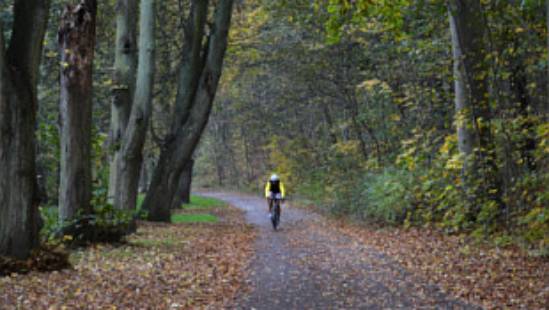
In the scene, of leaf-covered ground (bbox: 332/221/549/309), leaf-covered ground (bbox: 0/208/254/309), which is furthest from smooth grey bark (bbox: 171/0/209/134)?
leaf-covered ground (bbox: 332/221/549/309)

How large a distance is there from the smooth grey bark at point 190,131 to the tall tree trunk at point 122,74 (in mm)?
3593

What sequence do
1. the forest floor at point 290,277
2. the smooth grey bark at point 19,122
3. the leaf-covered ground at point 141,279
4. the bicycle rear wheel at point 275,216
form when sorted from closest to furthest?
the leaf-covered ground at point 141,279
the forest floor at point 290,277
the smooth grey bark at point 19,122
the bicycle rear wheel at point 275,216

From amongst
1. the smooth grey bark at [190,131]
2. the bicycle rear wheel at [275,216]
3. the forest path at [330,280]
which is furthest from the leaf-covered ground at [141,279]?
the smooth grey bark at [190,131]

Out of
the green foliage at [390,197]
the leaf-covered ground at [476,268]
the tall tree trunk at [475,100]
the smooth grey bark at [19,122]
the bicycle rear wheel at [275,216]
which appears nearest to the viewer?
the leaf-covered ground at [476,268]

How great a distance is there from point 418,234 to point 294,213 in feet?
38.0

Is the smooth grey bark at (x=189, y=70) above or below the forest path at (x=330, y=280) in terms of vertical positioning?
above

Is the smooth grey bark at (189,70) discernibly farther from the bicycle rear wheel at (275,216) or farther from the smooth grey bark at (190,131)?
the bicycle rear wheel at (275,216)

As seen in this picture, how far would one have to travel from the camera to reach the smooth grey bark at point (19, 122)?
902cm

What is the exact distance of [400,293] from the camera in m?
8.73

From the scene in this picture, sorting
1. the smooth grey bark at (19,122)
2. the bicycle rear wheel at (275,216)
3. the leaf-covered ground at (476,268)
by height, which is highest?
the smooth grey bark at (19,122)

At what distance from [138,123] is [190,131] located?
4013mm

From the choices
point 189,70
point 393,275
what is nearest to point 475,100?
point 393,275

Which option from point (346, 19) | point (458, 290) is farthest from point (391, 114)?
point (458, 290)

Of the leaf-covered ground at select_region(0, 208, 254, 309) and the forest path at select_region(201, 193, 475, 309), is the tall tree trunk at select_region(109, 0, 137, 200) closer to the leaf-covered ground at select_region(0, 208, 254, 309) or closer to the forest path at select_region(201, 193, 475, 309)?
the leaf-covered ground at select_region(0, 208, 254, 309)
